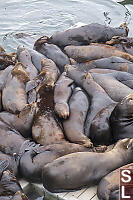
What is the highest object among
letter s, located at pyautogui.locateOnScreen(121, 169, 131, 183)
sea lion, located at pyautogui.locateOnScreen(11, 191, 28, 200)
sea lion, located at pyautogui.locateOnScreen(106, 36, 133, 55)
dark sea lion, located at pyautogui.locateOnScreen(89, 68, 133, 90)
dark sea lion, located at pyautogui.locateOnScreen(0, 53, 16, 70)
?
sea lion, located at pyautogui.locateOnScreen(106, 36, 133, 55)

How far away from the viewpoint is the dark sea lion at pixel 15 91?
5582 mm

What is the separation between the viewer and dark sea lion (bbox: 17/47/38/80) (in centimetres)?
651

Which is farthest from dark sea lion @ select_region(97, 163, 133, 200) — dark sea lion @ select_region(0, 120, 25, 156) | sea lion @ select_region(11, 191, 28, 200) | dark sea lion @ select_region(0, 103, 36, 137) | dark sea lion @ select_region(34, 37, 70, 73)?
dark sea lion @ select_region(34, 37, 70, 73)

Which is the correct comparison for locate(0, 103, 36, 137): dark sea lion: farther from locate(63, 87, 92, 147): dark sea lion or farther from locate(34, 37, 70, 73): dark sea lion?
locate(34, 37, 70, 73): dark sea lion

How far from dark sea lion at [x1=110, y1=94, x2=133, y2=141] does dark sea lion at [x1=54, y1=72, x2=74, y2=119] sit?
0.72m

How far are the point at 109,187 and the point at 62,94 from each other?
75.3 inches

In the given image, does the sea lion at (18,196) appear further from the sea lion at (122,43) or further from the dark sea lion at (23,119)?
the sea lion at (122,43)

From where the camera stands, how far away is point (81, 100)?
18.2 feet

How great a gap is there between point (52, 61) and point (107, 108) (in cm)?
188

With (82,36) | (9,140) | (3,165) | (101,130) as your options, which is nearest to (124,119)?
(101,130)

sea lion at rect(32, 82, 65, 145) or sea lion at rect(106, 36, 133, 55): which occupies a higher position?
sea lion at rect(106, 36, 133, 55)

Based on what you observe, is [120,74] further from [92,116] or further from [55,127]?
[55,127]

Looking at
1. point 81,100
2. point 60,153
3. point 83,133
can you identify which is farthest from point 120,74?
point 60,153

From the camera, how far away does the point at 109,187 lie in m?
4.22
